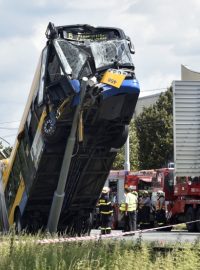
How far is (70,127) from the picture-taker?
44.2 ft

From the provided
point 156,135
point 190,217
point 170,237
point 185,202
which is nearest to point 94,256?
point 170,237

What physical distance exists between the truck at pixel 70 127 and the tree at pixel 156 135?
38.1 m

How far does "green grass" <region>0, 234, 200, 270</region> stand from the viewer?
327 inches

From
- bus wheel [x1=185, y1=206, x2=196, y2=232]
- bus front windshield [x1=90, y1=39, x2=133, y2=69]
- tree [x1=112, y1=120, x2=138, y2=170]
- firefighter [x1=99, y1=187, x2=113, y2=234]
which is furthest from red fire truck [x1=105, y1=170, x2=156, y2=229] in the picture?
tree [x1=112, y1=120, x2=138, y2=170]

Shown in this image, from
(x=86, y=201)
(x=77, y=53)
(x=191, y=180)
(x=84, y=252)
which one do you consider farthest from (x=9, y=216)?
(x=191, y=180)

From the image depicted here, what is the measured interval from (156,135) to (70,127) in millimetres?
A: 41468

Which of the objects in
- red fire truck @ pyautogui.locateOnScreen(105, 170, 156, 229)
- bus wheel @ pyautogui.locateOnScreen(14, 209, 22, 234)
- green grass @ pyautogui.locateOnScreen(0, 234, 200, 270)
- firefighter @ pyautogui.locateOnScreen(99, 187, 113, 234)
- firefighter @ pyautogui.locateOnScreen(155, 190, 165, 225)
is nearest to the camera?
green grass @ pyautogui.locateOnScreen(0, 234, 200, 270)

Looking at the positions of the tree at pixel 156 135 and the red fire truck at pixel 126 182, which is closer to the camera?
the red fire truck at pixel 126 182

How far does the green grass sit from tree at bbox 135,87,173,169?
143 feet

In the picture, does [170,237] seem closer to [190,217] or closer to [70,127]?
[190,217]

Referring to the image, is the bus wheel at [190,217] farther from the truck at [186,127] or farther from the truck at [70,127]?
the truck at [186,127]

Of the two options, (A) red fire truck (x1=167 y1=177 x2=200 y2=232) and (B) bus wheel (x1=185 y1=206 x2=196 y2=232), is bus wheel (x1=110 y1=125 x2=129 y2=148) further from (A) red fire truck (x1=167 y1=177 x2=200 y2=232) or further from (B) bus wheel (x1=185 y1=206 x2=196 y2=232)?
(B) bus wheel (x1=185 y1=206 x2=196 y2=232)

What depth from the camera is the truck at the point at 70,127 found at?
1294 cm

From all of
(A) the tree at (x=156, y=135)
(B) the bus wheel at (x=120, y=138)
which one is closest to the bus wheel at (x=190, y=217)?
(B) the bus wheel at (x=120, y=138)
